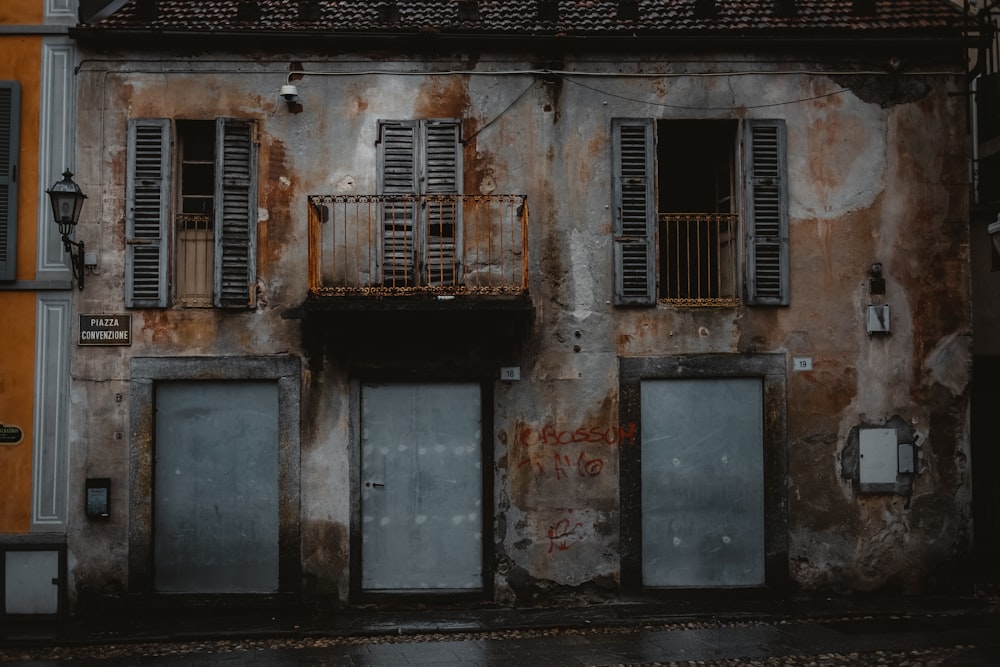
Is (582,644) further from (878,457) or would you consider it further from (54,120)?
(54,120)

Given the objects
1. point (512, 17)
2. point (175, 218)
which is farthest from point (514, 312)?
point (175, 218)

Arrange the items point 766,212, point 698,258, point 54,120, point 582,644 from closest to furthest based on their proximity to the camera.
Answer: point 582,644 < point 54,120 < point 766,212 < point 698,258

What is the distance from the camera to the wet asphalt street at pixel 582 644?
8.40m

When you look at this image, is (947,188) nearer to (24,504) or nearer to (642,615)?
(642,615)

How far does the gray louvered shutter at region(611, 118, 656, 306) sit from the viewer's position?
34.5ft

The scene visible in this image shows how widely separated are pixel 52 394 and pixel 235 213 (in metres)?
2.90

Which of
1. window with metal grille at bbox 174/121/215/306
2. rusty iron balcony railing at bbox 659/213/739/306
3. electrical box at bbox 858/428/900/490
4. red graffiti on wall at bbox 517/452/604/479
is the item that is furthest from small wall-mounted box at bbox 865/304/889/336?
window with metal grille at bbox 174/121/215/306

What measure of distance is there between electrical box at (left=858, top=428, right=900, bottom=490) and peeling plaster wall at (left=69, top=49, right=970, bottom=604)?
186mm

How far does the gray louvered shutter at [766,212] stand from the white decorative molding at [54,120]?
784cm

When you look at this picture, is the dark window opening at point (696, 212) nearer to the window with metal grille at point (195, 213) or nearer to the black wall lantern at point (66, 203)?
the window with metal grille at point (195, 213)

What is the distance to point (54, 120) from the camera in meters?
10.4

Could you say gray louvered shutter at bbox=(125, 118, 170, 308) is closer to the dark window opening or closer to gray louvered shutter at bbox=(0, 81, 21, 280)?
gray louvered shutter at bbox=(0, 81, 21, 280)

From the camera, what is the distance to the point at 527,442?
1045 centimetres

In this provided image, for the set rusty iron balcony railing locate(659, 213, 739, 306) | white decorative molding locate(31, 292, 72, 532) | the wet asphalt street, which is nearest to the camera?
the wet asphalt street
